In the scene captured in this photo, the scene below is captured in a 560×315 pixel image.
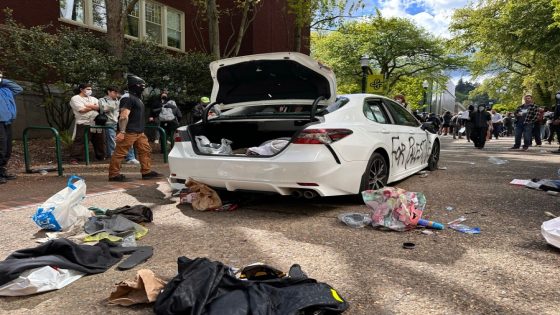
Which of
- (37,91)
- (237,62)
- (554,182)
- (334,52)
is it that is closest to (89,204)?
(237,62)

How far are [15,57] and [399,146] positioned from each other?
8.39m

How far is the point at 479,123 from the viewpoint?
1445 centimetres

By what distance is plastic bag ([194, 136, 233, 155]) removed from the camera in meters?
5.04

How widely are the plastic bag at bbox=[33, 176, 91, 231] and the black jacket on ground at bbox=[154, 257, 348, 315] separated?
208 centimetres

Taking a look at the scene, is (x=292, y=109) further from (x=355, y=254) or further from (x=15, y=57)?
(x=15, y=57)

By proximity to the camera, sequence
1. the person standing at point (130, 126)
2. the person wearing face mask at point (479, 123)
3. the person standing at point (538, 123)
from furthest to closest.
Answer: the person wearing face mask at point (479, 123)
the person standing at point (538, 123)
the person standing at point (130, 126)

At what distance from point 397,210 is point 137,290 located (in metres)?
2.63

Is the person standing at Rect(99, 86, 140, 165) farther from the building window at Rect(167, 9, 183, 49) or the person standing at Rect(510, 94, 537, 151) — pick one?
the person standing at Rect(510, 94, 537, 151)

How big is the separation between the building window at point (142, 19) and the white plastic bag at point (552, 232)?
1229 cm

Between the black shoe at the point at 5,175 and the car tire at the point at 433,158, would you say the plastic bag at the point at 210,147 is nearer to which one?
the black shoe at the point at 5,175

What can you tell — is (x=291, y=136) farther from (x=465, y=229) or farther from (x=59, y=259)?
(x=59, y=259)

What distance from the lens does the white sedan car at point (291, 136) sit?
4.43 m

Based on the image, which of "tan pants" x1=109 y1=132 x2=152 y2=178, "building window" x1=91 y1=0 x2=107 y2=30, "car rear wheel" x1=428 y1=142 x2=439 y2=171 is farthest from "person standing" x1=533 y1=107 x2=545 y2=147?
"building window" x1=91 y1=0 x2=107 y2=30

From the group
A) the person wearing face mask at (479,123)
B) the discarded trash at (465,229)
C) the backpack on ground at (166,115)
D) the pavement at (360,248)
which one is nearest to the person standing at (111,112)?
the backpack on ground at (166,115)
